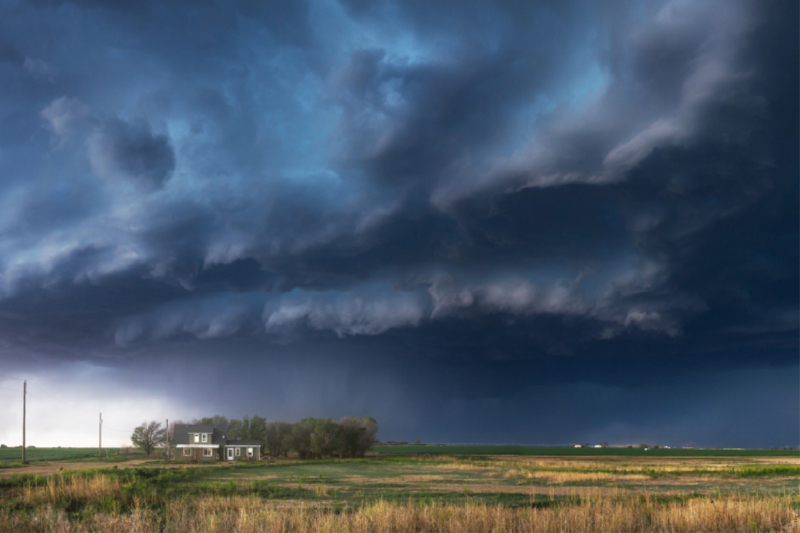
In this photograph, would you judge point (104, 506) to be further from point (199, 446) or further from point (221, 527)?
point (199, 446)

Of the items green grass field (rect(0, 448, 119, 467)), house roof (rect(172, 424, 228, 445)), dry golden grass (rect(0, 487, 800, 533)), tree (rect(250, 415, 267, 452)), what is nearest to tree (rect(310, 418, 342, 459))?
tree (rect(250, 415, 267, 452))

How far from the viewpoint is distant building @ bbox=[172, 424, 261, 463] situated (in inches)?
3802

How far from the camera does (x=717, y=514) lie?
58.5 ft

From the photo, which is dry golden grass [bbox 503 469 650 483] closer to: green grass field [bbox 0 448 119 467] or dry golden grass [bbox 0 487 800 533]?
dry golden grass [bbox 0 487 800 533]

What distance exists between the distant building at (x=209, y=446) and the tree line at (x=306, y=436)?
1483 centimetres

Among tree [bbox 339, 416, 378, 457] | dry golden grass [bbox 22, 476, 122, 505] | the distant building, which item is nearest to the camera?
dry golden grass [bbox 22, 476, 122, 505]

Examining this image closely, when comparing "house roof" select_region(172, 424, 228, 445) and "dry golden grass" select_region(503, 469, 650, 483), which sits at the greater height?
"dry golden grass" select_region(503, 469, 650, 483)

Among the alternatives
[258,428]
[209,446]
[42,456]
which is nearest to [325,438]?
[258,428]

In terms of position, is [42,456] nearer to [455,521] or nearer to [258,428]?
[258,428]

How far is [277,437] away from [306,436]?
980cm

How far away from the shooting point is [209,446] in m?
97.1

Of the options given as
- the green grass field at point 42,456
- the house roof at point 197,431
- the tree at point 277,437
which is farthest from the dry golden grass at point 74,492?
the tree at point 277,437

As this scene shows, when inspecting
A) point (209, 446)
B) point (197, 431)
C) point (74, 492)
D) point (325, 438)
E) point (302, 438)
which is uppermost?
point (74, 492)

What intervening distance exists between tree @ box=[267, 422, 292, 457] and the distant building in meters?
25.6
